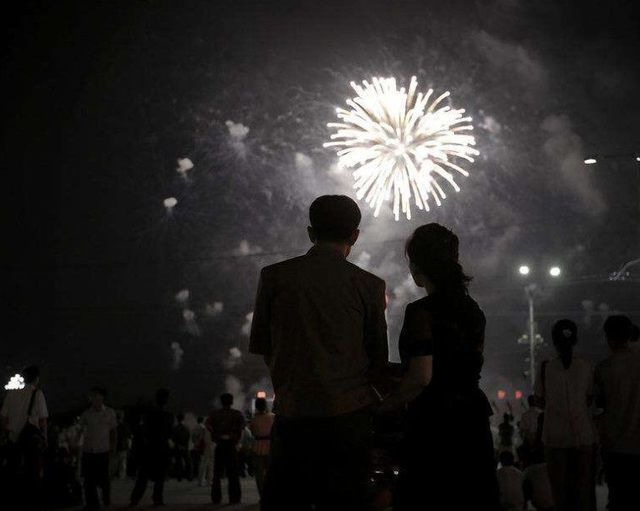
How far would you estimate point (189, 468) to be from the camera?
21984 mm

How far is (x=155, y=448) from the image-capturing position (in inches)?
507

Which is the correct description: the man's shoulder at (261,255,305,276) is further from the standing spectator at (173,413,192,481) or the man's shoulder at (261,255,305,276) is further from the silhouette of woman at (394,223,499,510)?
the standing spectator at (173,413,192,481)

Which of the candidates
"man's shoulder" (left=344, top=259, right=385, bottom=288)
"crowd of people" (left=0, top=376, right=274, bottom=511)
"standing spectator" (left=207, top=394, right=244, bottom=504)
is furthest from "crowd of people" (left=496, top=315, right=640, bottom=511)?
"standing spectator" (left=207, top=394, right=244, bottom=504)

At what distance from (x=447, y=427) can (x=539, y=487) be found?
21.3ft

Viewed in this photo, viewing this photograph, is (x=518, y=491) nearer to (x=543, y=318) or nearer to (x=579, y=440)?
(x=579, y=440)

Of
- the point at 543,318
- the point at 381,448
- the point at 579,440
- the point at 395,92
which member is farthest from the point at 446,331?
the point at 543,318

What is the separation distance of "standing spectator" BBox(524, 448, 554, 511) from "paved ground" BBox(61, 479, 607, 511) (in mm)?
1656

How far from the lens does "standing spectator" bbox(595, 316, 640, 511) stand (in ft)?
21.3

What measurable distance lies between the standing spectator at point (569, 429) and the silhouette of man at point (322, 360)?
388 centimetres

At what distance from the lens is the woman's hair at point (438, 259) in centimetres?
445

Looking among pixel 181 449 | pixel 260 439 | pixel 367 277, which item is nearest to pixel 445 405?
pixel 367 277

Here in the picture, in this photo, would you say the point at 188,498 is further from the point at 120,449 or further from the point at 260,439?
the point at 120,449

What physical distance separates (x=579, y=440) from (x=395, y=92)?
19762 mm

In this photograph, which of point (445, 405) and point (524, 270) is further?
point (524, 270)
